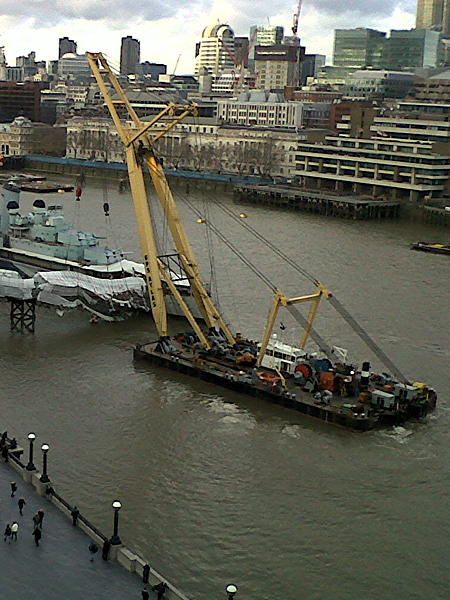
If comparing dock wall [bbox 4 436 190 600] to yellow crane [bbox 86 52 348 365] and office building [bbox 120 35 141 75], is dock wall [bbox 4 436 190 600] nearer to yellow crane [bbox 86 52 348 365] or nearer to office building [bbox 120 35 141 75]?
yellow crane [bbox 86 52 348 365]

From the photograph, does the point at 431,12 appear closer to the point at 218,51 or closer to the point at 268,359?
the point at 218,51

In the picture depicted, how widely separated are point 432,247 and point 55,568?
18.3 meters

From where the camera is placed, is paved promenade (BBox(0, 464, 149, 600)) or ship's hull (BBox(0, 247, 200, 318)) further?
ship's hull (BBox(0, 247, 200, 318))

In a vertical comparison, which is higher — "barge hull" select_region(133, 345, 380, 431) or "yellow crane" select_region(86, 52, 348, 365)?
"yellow crane" select_region(86, 52, 348, 365)

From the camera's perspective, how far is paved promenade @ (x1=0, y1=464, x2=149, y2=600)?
266 inches

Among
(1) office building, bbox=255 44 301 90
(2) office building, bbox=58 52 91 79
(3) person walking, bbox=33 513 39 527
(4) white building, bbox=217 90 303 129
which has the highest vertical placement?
(2) office building, bbox=58 52 91 79

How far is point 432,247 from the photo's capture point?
944 inches

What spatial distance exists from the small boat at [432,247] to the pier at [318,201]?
645 centimetres

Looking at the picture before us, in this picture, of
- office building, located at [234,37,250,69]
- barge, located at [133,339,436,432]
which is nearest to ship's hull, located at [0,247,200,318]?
barge, located at [133,339,436,432]

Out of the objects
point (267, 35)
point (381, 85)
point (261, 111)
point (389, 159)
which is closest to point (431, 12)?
point (267, 35)

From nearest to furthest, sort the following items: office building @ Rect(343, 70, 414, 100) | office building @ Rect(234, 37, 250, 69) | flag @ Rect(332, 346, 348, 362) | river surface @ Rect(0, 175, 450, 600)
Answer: river surface @ Rect(0, 175, 450, 600), flag @ Rect(332, 346, 348, 362), office building @ Rect(343, 70, 414, 100), office building @ Rect(234, 37, 250, 69)

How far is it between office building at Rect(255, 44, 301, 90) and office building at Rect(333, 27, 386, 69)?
9846 millimetres

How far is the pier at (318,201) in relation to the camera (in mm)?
31188

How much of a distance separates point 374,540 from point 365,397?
120 inches
